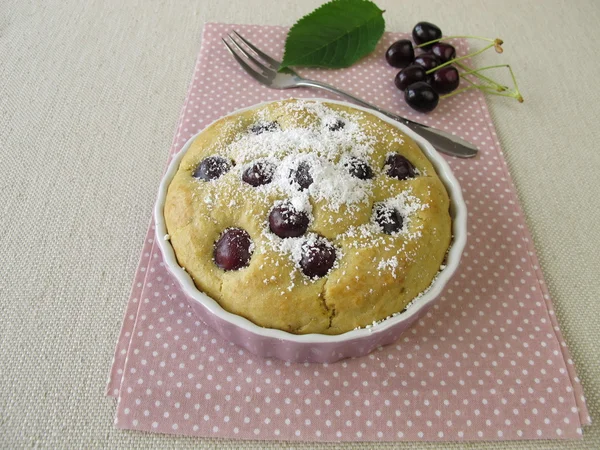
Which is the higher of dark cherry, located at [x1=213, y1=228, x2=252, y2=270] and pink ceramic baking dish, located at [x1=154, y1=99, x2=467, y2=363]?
dark cherry, located at [x1=213, y1=228, x2=252, y2=270]

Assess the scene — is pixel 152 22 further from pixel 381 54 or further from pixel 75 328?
pixel 75 328

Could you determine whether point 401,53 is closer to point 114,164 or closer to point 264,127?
point 264,127

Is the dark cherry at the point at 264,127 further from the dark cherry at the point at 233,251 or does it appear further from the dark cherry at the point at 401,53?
the dark cherry at the point at 401,53

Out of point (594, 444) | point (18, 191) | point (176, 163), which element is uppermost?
point (176, 163)

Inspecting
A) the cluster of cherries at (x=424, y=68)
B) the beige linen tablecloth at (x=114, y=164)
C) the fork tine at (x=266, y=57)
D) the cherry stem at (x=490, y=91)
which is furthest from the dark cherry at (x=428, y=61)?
the fork tine at (x=266, y=57)

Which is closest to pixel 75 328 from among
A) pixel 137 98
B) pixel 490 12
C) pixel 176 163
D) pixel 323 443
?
pixel 176 163

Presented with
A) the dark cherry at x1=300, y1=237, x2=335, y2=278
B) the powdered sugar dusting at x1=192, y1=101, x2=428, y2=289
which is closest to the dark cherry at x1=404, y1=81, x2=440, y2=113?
the powdered sugar dusting at x1=192, y1=101, x2=428, y2=289

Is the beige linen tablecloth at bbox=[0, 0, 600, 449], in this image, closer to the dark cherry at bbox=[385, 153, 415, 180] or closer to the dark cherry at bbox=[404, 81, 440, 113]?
the dark cherry at bbox=[404, 81, 440, 113]

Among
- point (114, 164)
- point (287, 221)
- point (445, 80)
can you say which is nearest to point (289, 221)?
point (287, 221)
